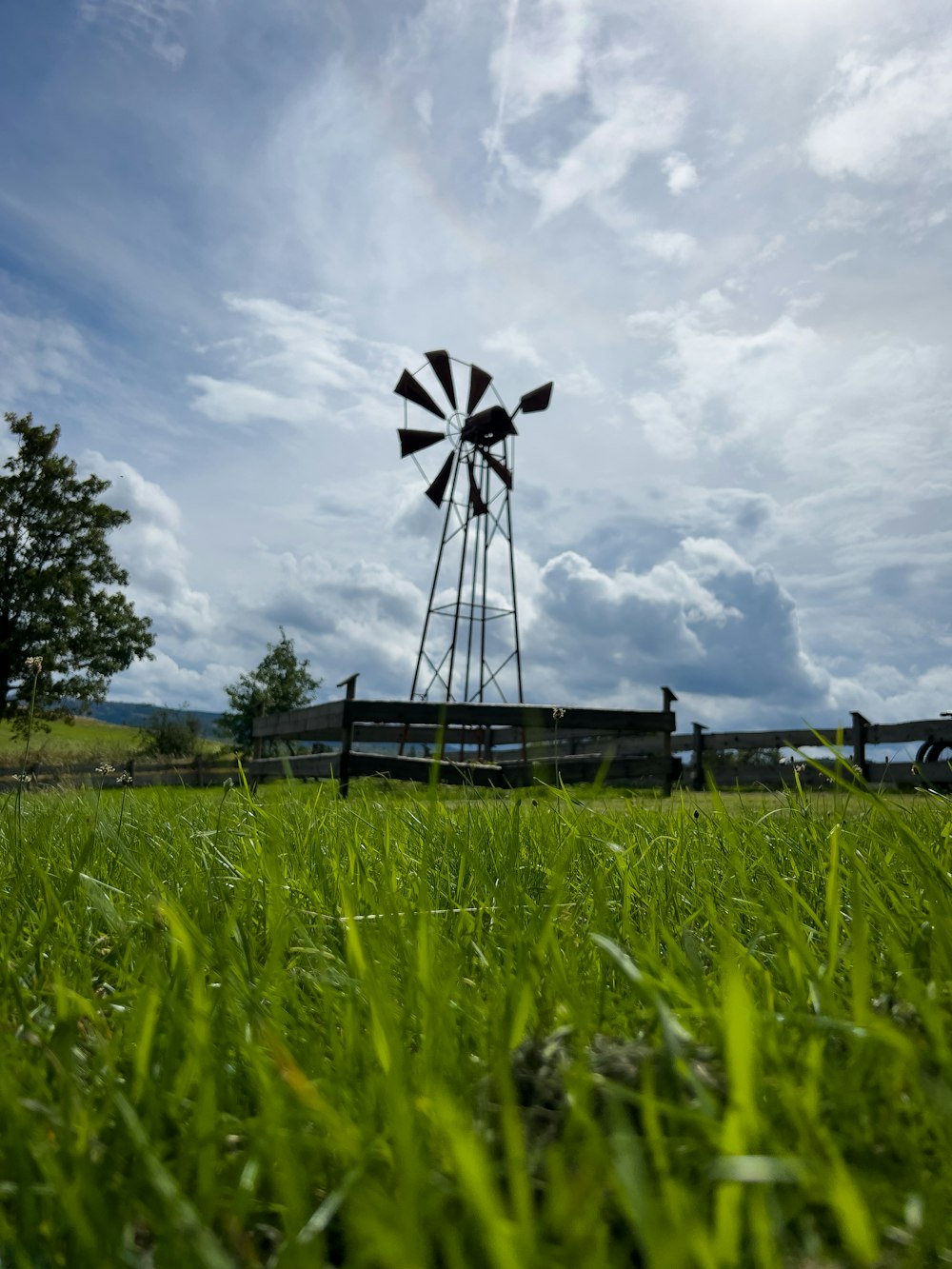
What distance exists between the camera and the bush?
32.6 metres

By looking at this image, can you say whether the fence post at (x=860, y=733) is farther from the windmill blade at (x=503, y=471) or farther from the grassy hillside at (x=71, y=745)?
the grassy hillside at (x=71, y=745)

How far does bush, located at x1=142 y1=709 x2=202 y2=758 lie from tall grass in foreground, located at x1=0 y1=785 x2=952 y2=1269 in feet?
105

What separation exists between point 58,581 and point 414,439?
59.7 feet

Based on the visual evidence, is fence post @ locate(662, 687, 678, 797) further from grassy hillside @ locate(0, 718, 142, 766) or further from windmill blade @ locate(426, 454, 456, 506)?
grassy hillside @ locate(0, 718, 142, 766)

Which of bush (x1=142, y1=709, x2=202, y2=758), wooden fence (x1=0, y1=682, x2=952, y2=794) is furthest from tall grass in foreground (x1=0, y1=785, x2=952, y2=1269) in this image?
bush (x1=142, y1=709, x2=202, y2=758)

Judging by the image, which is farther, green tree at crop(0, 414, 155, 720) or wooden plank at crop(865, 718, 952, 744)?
green tree at crop(0, 414, 155, 720)

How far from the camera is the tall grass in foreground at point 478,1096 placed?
2.39ft

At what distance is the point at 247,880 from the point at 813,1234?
1.77 metres

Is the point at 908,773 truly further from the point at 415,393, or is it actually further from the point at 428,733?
the point at 415,393

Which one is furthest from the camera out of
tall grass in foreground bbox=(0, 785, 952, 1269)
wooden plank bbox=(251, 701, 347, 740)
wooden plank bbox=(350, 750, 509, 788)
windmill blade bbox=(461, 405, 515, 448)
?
windmill blade bbox=(461, 405, 515, 448)

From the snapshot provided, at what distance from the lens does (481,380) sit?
21297 millimetres

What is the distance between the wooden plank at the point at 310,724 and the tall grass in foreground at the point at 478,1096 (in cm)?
854

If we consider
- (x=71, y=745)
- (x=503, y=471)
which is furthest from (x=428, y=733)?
(x=71, y=745)

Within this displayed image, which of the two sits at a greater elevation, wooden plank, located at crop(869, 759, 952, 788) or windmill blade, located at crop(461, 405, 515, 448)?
windmill blade, located at crop(461, 405, 515, 448)
